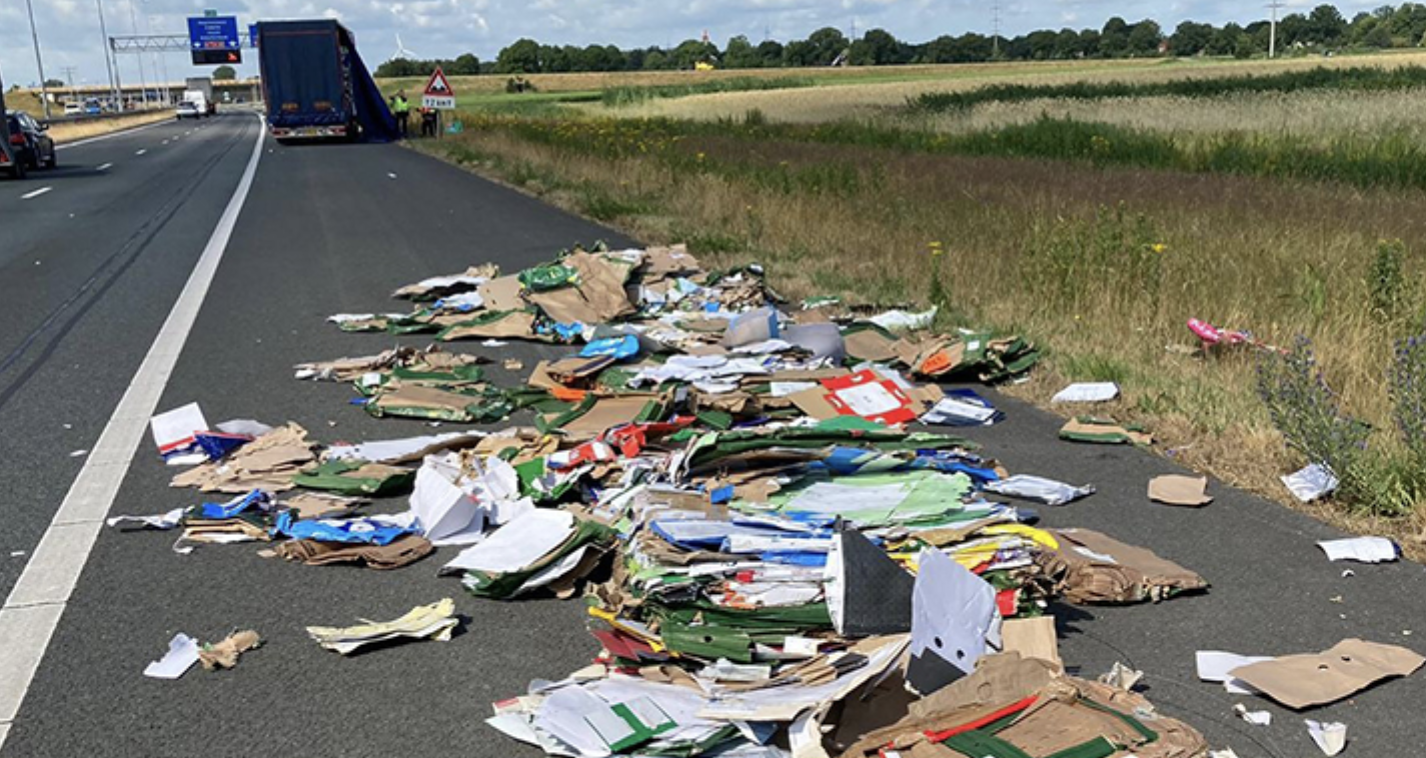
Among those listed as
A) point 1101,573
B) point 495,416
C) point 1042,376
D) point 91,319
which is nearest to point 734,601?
point 1101,573

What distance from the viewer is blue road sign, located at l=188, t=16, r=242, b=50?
99938 mm

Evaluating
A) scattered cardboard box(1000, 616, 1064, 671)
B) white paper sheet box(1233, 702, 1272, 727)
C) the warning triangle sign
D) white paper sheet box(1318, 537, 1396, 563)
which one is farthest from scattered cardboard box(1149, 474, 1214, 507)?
the warning triangle sign

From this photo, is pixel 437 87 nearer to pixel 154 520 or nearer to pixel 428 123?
pixel 428 123

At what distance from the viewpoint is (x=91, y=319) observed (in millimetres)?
9820

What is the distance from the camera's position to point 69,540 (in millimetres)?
4816

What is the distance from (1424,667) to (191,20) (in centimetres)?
11020

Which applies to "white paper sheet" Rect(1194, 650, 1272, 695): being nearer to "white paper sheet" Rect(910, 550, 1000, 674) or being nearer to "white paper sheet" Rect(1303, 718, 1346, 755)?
"white paper sheet" Rect(1303, 718, 1346, 755)

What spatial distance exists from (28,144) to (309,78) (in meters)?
12.6

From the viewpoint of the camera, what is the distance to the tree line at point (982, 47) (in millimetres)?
135125

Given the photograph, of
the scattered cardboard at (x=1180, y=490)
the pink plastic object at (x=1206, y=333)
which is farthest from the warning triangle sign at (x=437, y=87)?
the scattered cardboard at (x=1180, y=490)

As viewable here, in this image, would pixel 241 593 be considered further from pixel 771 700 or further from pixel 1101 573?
pixel 1101 573

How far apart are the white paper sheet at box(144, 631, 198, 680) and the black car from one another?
28241 mm

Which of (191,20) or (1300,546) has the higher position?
(191,20)

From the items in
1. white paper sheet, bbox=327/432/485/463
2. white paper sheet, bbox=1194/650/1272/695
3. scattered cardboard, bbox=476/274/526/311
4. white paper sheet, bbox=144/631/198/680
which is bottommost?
white paper sheet, bbox=1194/650/1272/695
